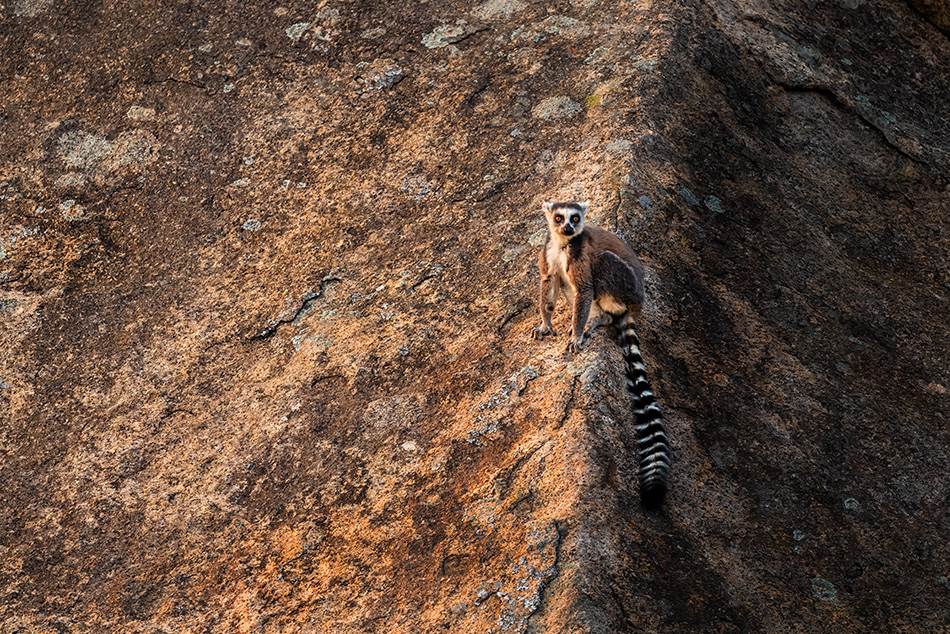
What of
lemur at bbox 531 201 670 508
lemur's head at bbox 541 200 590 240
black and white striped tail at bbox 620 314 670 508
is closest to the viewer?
black and white striped tail at bbox 620 314 670 508

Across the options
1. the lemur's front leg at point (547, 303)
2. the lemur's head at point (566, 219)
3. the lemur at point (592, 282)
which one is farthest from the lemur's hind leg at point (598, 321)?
the lemur's head at point (566, 219)

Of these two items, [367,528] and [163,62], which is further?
[163,62]

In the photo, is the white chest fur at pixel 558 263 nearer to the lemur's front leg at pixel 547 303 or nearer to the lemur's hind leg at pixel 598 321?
the lemur's front leg at pixel 547 303

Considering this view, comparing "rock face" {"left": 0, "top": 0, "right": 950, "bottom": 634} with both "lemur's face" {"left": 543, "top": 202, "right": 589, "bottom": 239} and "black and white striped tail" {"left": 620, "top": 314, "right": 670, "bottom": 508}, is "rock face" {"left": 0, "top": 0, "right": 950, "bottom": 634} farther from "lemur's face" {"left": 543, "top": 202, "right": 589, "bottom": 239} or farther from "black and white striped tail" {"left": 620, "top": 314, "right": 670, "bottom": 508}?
"lemur's face" {"left": 543, "top": 202, "right": 589, "bottom": 239}

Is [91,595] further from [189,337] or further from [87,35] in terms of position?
[87,35]

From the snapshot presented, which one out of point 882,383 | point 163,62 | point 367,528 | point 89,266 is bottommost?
point 882,383

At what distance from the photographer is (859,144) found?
17.4 ft

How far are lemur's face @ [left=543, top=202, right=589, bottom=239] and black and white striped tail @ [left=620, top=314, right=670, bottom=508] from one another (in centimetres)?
48

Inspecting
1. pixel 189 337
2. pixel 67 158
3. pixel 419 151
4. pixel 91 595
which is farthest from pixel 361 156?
pixel 91 595

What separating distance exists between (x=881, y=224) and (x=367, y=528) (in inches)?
130

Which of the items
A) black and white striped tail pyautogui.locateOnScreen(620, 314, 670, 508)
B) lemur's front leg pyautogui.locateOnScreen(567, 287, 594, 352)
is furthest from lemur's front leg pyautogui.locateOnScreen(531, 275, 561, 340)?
black and white striped tail pyautogui.locateOnScreen(620, 314, 670, 508)

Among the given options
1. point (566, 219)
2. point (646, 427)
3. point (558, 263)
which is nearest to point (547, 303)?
point (558, 263)

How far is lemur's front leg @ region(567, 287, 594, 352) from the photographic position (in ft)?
12.6

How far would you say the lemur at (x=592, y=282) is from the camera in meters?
3.77
